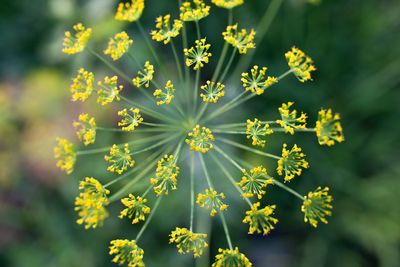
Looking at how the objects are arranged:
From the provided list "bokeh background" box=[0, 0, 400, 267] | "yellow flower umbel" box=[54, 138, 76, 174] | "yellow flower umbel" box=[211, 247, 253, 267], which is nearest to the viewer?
"yellow flower umbel" box=[211, 247, 253, 267]

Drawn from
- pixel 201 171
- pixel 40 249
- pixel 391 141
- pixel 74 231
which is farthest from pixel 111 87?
pixel 391 141

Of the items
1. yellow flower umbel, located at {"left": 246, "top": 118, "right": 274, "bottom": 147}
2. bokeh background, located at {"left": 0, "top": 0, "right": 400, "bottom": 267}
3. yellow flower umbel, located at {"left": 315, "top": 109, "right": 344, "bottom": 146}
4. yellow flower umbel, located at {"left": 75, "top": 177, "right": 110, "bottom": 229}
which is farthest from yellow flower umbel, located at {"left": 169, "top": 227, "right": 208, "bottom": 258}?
bokeh background, located at {"left": 0, "top": 0, "right": 400, "bottom": 267}

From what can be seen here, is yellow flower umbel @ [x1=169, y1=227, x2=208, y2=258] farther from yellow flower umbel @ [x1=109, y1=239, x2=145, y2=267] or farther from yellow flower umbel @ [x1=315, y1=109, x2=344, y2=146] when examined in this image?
yellow flower umbel @ [x1=315, y1=109, x2=344, y2=146]

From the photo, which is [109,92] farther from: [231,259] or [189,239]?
[231,259]

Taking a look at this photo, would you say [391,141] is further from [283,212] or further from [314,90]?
[283,212]

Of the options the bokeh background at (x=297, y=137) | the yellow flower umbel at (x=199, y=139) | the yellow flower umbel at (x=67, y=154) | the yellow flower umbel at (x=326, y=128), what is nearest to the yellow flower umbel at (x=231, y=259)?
the yellow flower umbel at (x=199, y=139)

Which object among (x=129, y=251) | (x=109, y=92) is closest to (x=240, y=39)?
(x=109, y=92)

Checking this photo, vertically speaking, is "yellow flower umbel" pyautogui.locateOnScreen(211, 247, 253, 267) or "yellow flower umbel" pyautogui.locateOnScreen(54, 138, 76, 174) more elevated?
"yellow flower umbel" pyautogui.locateOnScreen(54, 138, 76, 174)

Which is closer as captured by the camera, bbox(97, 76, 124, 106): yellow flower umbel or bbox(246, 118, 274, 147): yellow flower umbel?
bbox(246, 118, 274, 147): yellow flower umbel

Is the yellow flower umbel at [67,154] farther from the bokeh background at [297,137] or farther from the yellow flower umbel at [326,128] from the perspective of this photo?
the yellow flower umbel at [326,128]

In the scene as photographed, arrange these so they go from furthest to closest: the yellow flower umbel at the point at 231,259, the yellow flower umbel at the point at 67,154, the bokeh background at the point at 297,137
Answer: the bokeh background at the point at 297,137
the yellow flower umbel at the point at 67,154
the yellow flower umbel at the point at 231,259
